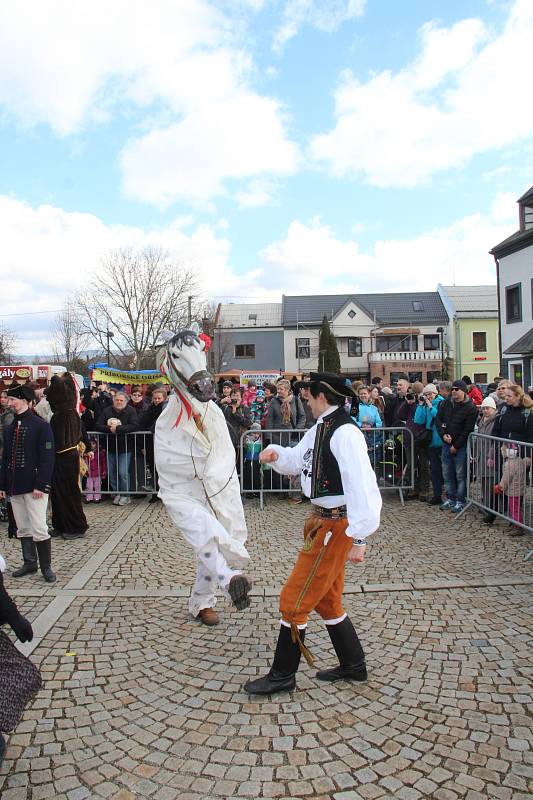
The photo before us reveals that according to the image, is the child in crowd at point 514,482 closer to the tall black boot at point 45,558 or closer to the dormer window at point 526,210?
the tall black boot at point 45,558

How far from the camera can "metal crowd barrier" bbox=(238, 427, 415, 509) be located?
354 inches

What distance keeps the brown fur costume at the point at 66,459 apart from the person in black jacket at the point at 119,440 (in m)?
1.85

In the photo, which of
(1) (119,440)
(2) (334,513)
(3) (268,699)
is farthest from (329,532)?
(1) (119,440)

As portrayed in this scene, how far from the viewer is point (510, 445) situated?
23.7 feet

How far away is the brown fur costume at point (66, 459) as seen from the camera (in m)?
7.10

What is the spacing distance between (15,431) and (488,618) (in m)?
4.62

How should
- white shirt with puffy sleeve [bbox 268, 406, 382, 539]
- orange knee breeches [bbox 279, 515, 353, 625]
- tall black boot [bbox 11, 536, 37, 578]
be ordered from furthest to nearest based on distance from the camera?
tall black boot [bbox 11, 536, 37, 578], orange knee breeches [bbox 279, 515, 353, 625], white shirt with puffy sleeve [bbox 268, 406, 382, 539]

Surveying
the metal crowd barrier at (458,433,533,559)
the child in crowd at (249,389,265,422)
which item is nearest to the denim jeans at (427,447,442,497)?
the metal crowd barrier at (458,433,533,559)

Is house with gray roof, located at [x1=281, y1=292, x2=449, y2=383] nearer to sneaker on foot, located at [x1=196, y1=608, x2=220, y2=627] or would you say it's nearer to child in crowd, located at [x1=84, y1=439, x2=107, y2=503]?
child in crowd, located at [x1=84, y1=439, x2=107, y2=503]

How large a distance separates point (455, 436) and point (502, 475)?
0.94 metres

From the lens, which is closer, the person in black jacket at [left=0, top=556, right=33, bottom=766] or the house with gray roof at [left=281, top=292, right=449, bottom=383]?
the person in black jacket at [left=0, top=556, right=33, bottom=766]

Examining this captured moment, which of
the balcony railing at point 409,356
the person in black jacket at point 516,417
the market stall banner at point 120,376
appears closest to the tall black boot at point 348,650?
the person in black jacket at point 516,417

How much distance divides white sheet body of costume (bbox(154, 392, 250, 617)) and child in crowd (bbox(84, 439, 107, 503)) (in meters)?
5.10

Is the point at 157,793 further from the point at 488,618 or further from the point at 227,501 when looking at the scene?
the point at 488,618
